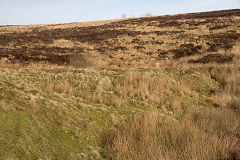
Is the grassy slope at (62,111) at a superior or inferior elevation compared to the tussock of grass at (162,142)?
superior

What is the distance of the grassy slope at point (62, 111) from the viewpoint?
13.9 ft

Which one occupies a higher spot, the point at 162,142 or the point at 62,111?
the point at 62,111

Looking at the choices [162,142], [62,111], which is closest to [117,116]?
[62,111]

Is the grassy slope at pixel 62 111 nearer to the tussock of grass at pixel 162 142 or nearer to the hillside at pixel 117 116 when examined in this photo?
the hillside at pixel 117 116

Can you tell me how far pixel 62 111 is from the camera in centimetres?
591

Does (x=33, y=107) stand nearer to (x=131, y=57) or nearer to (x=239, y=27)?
(x=131, y=57)

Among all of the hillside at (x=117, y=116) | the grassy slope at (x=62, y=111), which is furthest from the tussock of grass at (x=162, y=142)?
the grassy slope at (x=62, y=111)

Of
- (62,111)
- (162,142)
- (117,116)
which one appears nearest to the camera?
(162,142)

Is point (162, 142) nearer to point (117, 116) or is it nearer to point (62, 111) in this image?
point (117, 116)

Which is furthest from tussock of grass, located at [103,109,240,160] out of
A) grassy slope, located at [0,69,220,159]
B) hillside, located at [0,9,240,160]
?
grassy slope, located at [0,69,220,159]

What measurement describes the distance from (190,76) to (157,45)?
1867 centimetres

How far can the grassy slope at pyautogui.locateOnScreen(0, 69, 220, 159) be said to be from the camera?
4.23 meters

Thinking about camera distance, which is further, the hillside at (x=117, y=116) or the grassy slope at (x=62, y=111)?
the hillside at (x=117, y=116)

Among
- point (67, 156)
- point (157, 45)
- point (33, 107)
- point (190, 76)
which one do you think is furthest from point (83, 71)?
point (157, 45)
